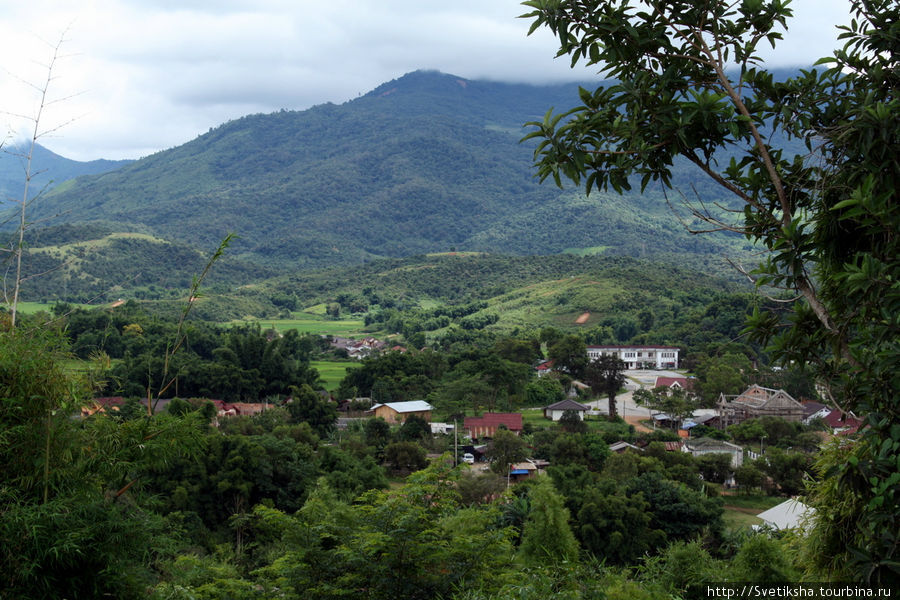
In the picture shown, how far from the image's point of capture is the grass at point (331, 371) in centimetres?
3203

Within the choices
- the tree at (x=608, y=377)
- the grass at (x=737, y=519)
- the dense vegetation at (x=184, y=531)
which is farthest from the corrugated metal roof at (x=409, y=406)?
the dense vegetation at (x=184, y=531)

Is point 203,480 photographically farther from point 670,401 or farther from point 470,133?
point 470,133

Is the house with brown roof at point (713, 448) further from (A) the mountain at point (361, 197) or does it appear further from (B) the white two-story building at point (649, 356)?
(A) the mountain at point (361, 197)

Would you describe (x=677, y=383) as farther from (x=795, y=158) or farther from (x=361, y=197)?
(x=361, y=197)

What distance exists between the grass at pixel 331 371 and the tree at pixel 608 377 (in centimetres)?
1150

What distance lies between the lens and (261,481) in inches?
547

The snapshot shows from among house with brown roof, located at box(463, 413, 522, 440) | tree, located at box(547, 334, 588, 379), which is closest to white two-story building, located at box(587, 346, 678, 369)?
tree, located at box(547, 334, 588, 379)

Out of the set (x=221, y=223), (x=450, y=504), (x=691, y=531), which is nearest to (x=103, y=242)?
(x=221, y=223)

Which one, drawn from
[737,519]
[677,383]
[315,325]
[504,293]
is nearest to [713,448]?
[737,519]

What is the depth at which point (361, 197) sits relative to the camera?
136375 mm

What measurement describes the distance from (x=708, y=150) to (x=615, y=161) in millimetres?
276

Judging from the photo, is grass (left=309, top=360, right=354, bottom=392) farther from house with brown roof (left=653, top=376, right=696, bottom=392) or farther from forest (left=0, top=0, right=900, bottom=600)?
house with brown roof (left=653, top=376, right=696, bottom=392)

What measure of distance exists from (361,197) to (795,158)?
5399 inches

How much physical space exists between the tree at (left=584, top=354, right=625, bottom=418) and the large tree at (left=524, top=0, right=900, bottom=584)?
989 inches
